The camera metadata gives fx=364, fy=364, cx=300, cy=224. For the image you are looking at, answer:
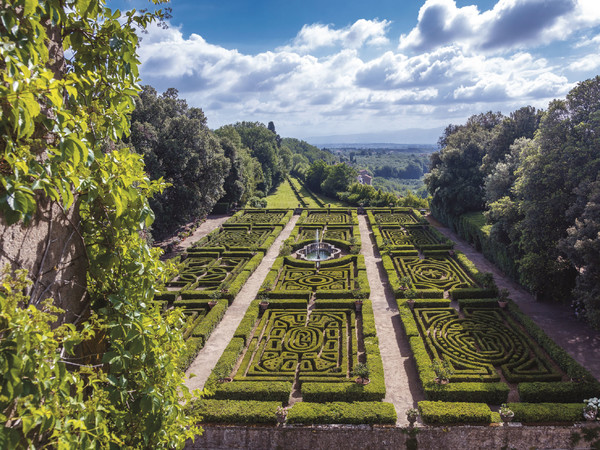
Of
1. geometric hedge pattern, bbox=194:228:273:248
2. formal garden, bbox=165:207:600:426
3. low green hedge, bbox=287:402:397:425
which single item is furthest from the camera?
geometric hedge pattern, bbox=194:228:273:248

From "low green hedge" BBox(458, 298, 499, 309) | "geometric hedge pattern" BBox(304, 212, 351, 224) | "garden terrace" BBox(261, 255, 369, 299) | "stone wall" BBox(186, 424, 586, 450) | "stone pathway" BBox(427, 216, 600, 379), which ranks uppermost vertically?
"geometric hedge pattern" BBox(304, 212, 351, 224)

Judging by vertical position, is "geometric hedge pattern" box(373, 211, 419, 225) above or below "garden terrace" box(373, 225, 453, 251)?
above

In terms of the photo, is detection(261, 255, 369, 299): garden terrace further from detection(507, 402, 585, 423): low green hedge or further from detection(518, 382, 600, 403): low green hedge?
detection(507, 402, 585, 423): low green hedge

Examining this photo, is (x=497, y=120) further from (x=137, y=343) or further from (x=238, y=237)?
(x=137, y=343)

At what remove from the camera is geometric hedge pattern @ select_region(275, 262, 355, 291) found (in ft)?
74.8

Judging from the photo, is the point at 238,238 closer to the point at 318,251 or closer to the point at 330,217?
the point at 318,251

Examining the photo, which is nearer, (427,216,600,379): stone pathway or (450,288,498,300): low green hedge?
(427,216,600,379): stone pathway

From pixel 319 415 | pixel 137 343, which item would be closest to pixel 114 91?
pixel 137 343

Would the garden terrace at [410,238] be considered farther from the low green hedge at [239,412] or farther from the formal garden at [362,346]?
the low green hedge at [239,412]

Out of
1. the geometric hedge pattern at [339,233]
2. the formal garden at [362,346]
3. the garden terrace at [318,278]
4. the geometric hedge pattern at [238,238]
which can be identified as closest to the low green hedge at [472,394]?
the formal garden at [362,346]

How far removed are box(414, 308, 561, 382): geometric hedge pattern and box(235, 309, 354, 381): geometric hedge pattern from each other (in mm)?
3951

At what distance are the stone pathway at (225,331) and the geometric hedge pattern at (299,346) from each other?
1.45m

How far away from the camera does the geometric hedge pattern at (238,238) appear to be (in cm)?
3161

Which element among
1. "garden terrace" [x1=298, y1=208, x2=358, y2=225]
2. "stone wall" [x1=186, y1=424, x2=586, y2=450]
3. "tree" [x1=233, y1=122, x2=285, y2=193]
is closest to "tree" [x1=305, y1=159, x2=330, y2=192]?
"tree" [x1=233, y1=122, x2=285, y2=193]
